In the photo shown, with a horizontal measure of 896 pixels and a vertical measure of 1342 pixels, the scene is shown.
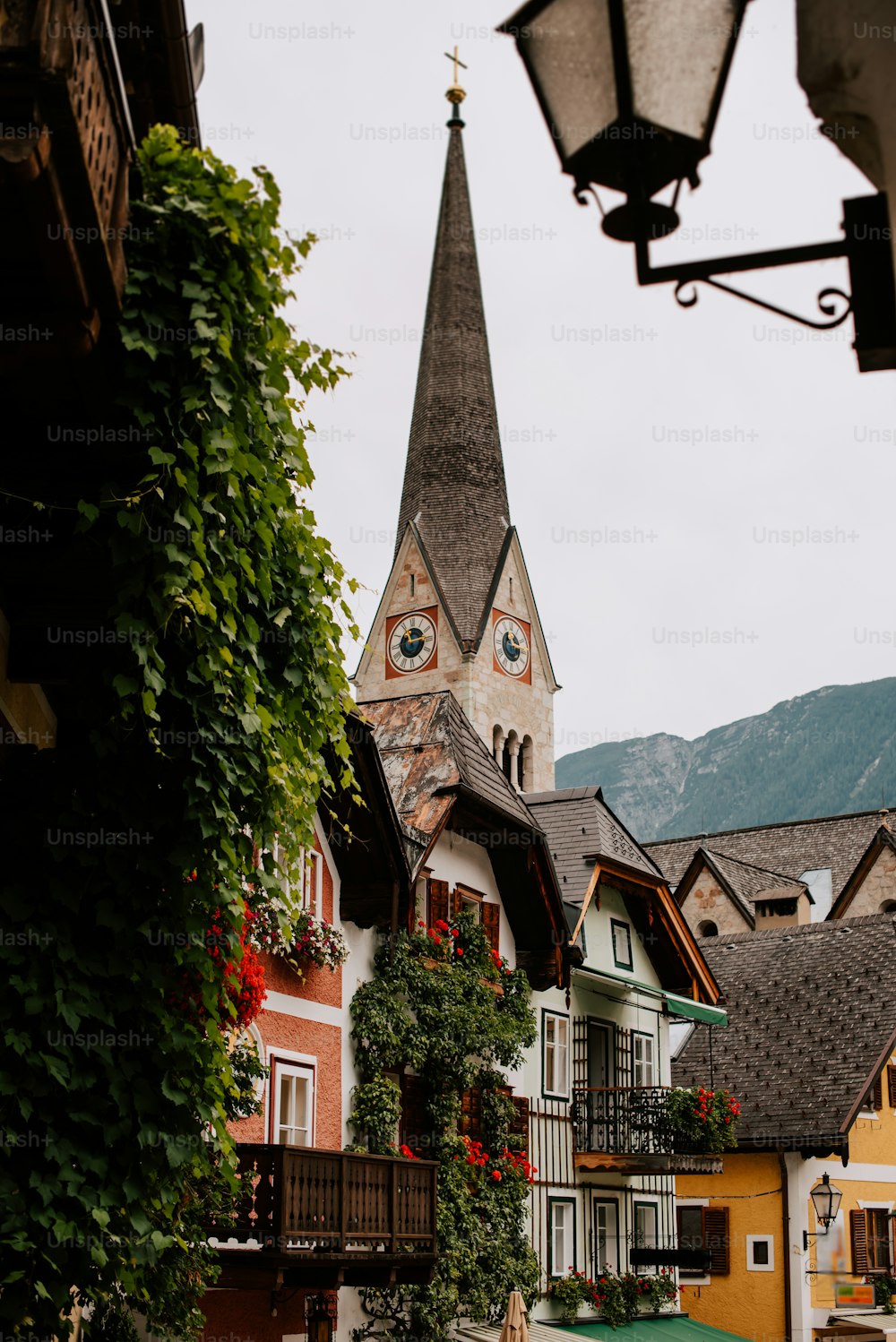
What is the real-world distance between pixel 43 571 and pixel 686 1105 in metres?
19.1

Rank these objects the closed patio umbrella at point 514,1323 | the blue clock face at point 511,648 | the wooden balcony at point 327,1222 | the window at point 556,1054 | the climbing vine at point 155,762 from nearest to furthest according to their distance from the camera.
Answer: the climbing vine at point 155,762 → the wooden balcony at point 327,1222 → the closed patio umbrella at point 514,1323 → the window at point 556,1054 → the blue clock face at point 511,648

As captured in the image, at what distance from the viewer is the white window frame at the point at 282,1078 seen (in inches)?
666

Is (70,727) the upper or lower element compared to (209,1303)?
upper

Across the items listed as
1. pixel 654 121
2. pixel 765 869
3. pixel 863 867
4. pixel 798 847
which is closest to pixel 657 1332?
pixel 654 121

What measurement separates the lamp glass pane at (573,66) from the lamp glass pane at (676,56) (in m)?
0.06

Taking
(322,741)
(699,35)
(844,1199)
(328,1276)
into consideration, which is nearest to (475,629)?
(844,1199)

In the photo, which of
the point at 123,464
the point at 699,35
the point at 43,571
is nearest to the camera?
the point at 699,35

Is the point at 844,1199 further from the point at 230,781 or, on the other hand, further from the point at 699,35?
the point at 699,35

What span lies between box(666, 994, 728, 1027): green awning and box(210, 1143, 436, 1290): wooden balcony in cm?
909

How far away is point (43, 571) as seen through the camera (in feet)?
25.8

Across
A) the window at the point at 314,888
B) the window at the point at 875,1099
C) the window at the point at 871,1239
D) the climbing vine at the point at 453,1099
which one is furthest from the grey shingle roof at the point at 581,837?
the window at the point at 871,1239

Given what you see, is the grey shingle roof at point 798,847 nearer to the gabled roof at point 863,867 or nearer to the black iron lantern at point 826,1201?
the gabled roof at point 863,867

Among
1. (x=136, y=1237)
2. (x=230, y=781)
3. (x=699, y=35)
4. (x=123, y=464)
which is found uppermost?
(x=123, y=464)

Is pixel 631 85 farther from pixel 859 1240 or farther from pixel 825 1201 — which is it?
pixel 859 1240
